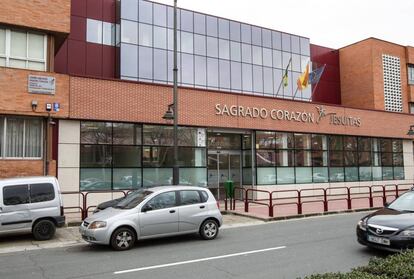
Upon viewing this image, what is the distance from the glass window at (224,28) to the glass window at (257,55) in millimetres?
2598

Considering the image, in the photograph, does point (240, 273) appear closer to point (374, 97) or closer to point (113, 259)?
point (113, 259)

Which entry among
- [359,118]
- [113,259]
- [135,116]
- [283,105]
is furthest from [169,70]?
[113,259]

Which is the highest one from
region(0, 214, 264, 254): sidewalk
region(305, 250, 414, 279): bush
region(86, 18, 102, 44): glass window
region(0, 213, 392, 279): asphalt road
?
region(86, 18, 102, 44): glass window

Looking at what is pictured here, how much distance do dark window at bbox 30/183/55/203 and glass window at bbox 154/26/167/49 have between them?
18.5 meters

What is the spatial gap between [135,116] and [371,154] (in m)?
17.2

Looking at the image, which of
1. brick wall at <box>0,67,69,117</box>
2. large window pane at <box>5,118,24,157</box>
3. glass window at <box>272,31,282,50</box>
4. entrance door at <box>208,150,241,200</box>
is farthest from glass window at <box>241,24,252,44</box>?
large window pane at <box>5,118,24,157</box>

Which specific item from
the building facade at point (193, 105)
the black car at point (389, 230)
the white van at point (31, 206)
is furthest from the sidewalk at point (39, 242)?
the black car at point (389, 230)

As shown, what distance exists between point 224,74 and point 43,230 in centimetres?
2189

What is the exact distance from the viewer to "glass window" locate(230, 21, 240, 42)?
31734 mm

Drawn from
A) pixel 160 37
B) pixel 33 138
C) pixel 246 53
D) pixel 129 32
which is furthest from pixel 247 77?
pixel 33 138

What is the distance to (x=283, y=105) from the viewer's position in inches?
907

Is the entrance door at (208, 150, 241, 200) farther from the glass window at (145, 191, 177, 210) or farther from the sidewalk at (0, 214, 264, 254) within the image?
the glass window at (145, 191, 177, 210)

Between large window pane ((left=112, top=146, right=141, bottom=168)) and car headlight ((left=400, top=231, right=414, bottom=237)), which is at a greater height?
large window pane ((left=112, top=146, right=141, bottom=168))

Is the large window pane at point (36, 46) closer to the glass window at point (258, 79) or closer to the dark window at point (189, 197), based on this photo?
the dark window at point (189, 197)
